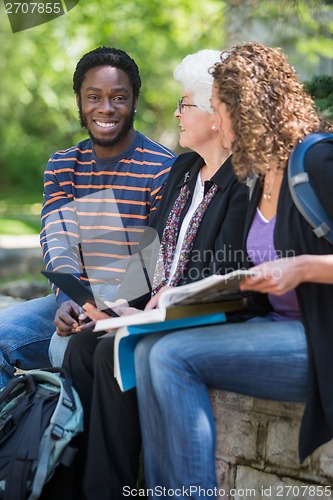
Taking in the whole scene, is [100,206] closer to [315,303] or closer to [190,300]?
[190,300]

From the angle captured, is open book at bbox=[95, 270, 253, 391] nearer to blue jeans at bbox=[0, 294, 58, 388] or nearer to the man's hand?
the man's hand

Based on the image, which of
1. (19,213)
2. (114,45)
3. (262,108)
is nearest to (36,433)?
(262,108)

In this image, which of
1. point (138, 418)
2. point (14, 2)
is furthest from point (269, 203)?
point (14, 2)

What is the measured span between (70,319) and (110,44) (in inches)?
504

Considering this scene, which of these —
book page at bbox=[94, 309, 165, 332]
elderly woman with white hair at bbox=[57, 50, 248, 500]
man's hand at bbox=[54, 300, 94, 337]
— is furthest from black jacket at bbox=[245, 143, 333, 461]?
man's hand at bbox=[54, 300, 94, 337]

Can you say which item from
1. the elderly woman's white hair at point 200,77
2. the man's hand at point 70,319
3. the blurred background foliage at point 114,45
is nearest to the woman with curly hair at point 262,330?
the elderly woman's white hair at point 200,77

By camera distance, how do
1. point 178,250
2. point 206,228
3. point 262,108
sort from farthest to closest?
point 178,250, point 206,228, point 262,108

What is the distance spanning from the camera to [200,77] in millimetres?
3402

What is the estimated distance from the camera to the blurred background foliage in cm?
966

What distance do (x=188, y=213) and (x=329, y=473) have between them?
3.74ft

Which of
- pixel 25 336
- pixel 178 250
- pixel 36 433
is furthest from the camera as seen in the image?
pixel 25 336

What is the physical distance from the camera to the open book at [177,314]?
2.62 meters

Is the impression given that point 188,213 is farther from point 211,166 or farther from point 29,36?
point 29,36

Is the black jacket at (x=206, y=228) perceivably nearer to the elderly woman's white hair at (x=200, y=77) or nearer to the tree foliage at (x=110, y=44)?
the elderly woman's white hair at (x=200, y=77)
